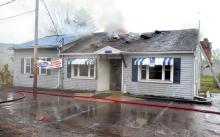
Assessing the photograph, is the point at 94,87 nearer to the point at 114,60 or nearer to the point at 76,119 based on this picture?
the point at 114,60

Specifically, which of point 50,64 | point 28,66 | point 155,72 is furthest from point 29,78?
point 155,72

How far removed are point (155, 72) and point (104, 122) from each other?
7394mm

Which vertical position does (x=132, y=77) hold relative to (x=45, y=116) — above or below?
above

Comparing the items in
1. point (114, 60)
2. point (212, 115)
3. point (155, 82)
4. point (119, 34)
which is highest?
point (119, 34)

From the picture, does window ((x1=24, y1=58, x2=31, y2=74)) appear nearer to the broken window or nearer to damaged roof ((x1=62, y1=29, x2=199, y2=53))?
damaged roof ((x1=62, y1=29, x2=199, y2=53))

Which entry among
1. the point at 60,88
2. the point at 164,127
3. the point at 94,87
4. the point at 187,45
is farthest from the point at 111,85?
the point at 164,127

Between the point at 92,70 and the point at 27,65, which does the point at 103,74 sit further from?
the point at 27,65

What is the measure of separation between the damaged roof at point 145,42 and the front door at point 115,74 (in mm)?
1354

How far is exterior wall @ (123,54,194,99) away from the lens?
1426cm

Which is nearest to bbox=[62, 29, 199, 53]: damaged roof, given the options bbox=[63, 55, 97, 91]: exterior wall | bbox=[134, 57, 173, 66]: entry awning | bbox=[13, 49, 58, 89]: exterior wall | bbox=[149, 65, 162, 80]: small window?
bbox=[134, 57, 173, 66]: entry awning

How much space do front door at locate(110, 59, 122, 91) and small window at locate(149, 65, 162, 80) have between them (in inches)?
121

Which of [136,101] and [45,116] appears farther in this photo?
[136,101]

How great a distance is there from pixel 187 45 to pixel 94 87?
6875mm

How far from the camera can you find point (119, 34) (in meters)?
19.7
